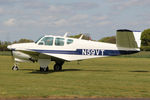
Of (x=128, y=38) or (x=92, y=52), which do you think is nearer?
(x=128, y=38)

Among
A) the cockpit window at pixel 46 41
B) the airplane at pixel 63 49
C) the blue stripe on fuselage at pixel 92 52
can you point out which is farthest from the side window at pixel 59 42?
the blue stripe on fuselage at pixel 92 52

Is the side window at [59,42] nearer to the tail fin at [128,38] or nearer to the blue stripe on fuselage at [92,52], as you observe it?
the blue stripe on fuselage at [92,52]

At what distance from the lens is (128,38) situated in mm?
18359

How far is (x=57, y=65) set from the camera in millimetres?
21391

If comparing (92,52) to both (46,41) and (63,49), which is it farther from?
(46,41)

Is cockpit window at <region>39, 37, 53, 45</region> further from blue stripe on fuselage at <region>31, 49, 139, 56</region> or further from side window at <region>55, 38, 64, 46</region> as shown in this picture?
blue stripe on fuselage at <region>31, 49, 139, 56</region>

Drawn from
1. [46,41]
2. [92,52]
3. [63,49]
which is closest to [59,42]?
[63,49]

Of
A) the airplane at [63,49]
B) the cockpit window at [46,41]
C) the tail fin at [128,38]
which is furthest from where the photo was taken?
the cockpit window at [46,41]

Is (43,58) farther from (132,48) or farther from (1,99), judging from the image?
(1,99)

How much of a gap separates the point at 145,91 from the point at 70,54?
9.74m

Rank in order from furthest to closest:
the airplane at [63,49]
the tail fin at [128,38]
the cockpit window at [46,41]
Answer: the cockpit window at [46,41]
the airplane at [63,49]
the tail fin at [128,38]

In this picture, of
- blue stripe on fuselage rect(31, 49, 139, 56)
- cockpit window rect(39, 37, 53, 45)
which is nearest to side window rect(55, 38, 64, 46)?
cockpit window rect(39, 37, 53, 45)

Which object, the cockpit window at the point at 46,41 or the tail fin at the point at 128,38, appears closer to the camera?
the tail fin at the point at 128,38

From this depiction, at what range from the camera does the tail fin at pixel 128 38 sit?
17.9 meters
